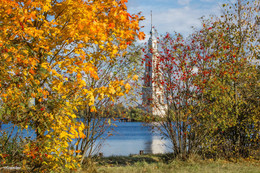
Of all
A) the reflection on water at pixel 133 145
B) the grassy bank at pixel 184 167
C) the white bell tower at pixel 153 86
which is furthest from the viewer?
the reflection on water at pixel 133 145

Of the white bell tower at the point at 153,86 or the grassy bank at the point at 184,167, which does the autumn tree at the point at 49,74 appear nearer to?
the grassy bank at the point at 184,167

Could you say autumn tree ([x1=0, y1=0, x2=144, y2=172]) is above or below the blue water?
above

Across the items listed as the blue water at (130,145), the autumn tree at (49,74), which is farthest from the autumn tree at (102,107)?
the autumn tree at (49,74)

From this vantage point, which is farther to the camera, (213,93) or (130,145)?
(130,145)

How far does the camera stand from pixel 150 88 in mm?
10336

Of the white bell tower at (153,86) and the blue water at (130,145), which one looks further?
the blue water at (130,145)

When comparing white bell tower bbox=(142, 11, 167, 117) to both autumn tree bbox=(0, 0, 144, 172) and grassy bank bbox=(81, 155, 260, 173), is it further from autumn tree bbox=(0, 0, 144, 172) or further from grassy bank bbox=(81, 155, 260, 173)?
autumn tree bbox=(0, 0, 144, 172)

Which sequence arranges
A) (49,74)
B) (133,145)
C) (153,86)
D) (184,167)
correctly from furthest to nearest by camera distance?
(133,145)
(153,86)
(184,167)
(49,74)

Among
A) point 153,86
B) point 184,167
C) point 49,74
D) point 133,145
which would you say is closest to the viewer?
point 49,74

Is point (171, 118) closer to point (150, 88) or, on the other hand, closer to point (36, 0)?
point (150, 88)

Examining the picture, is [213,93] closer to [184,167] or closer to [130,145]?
[184,167]

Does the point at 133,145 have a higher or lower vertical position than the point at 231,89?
lower

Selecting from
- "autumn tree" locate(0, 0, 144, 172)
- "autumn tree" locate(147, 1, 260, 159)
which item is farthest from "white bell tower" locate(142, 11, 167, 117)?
"autumn tree" locate(0, 0, 144, 172)

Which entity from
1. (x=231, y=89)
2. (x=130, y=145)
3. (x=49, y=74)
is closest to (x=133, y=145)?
(x=130, y=145)
